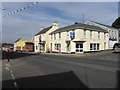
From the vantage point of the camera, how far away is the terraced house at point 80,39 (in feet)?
184

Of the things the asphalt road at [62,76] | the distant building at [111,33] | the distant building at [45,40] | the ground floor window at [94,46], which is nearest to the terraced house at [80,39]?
the ground floor window at [94,46]

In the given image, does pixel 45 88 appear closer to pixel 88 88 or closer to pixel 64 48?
pixel 88 88

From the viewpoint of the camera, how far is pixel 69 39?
5800 centimetres

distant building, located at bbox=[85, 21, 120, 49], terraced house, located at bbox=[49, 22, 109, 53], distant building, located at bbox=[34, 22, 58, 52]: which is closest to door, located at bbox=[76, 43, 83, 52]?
terraced house, located at bbox=[49, 22, 109, 53]

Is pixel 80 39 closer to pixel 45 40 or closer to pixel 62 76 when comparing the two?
pixel 45 40

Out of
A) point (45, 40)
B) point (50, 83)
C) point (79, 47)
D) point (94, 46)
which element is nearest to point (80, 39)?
point (79, 47)

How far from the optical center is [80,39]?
55688 millimetres

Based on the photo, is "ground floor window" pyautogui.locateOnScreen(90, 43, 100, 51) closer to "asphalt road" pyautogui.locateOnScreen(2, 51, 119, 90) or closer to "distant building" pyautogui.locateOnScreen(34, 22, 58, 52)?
"distant building" pyautogui.locateOnScreen(34, 22, 58, 52)

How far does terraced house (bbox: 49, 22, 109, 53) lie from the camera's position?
56000 mm

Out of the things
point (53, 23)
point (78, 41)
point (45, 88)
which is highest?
point (53, 23)

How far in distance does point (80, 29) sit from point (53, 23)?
22.8 m

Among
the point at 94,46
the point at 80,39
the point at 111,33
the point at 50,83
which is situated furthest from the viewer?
the point at 111,33

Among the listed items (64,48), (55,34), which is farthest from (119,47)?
(55,34)

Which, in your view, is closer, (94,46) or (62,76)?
(62,76)
